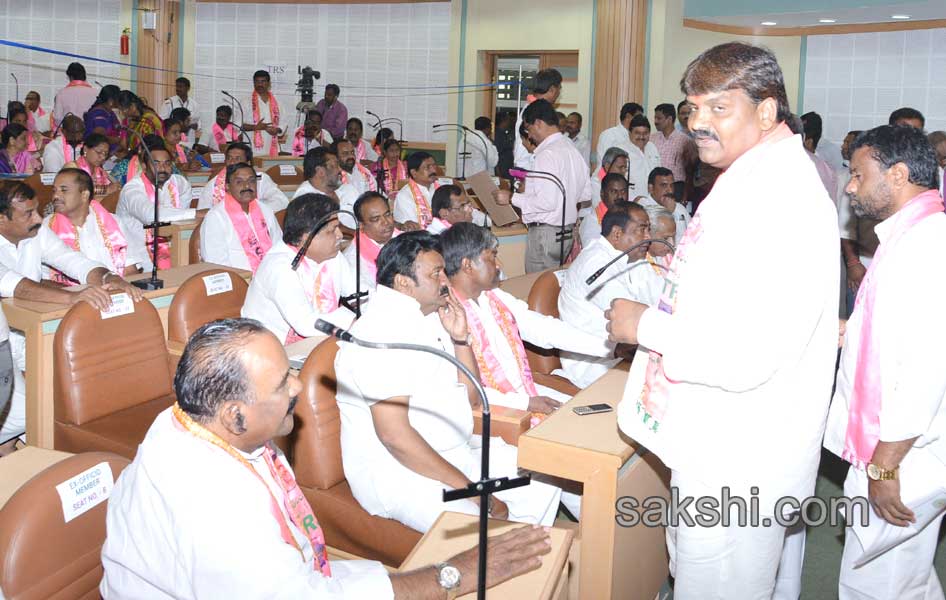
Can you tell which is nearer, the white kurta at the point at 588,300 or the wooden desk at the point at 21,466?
the wooden desk at the point at 21,466

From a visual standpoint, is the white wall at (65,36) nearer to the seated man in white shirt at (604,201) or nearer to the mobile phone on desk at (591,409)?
the seated man in white shirt at (604,201)

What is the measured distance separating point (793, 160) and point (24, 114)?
33.5 feet

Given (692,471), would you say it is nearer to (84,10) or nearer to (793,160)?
(793,160)

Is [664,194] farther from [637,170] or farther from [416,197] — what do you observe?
[637,170]

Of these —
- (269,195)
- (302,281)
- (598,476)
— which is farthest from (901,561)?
(269,195)

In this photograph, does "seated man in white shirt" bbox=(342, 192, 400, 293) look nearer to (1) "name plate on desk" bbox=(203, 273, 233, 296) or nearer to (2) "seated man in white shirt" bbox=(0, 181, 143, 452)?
(1) "name plate on desk" bbox=(203, 273, 233, 296)

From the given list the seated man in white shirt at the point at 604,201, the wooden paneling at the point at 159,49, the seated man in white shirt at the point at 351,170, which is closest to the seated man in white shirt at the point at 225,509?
the seated man in white shirt at the point at 604,201

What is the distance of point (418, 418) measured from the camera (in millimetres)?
2541

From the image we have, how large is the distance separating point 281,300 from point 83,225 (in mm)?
1702

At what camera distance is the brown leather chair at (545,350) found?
393 centimetres

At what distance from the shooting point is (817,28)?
10148 millimetres

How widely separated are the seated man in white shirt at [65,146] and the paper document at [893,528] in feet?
25.4

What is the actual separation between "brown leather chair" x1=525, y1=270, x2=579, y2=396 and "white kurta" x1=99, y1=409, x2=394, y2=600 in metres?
2.24

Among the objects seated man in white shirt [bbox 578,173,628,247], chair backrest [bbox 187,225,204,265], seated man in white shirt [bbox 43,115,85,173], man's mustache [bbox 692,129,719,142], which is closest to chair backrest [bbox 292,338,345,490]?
man's mustache [bbox 692,129,719,142]
